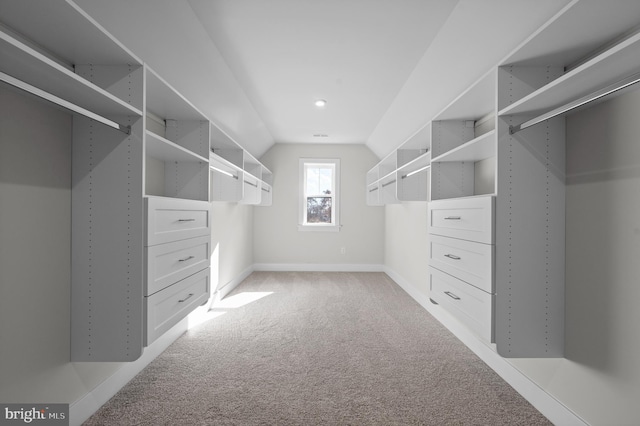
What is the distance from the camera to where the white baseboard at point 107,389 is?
156 cm

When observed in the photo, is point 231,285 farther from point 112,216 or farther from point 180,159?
point 112,216

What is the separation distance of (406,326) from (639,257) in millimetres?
2042

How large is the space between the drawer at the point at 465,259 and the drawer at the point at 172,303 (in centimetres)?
172

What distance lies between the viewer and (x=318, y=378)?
2.04 metres

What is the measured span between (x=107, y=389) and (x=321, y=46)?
273cm

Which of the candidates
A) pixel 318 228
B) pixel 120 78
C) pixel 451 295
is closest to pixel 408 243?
pixel 318 228

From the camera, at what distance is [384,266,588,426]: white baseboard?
1.58 m

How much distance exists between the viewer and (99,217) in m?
1.51

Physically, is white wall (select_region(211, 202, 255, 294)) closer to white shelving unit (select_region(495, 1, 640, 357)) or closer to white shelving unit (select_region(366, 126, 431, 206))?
white shelving unit (select_region(366, 126, 431, 206))

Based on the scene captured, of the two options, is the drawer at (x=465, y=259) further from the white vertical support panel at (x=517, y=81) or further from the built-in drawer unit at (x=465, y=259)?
the white vertical support panel at (x=517, y=81)

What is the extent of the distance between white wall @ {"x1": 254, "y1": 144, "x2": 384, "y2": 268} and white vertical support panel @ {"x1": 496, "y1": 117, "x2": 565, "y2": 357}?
13.7 ft

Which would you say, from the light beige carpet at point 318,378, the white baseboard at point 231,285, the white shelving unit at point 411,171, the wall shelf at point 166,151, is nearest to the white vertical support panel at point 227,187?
the wall shelf at point 166,151

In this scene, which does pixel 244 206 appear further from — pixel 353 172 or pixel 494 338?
pixel 494 338

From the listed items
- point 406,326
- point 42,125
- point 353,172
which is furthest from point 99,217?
point 353,172
